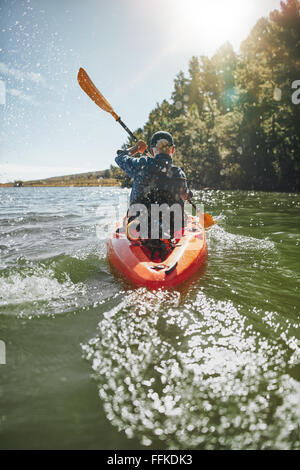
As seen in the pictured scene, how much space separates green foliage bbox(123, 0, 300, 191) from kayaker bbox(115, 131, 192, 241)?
1708cm

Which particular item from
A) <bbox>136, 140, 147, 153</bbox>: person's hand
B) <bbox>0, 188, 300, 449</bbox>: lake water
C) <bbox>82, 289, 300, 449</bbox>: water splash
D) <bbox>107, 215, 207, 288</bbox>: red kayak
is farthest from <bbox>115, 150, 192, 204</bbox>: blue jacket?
<bbox>82, 289, 300, 449</bbox>: water splash

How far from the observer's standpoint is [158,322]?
275 cm

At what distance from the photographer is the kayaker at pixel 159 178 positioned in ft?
14.0

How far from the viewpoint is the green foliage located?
2005 cm

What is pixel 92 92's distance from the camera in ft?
22.4

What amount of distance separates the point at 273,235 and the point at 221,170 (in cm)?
2263

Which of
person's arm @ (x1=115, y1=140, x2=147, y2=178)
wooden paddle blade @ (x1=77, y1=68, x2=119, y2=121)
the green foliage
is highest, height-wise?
the green foliage

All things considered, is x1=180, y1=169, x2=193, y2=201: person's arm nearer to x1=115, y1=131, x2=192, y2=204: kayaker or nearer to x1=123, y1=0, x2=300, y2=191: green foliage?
x1=115, y1=131, x2=192, y2=204: kayaker

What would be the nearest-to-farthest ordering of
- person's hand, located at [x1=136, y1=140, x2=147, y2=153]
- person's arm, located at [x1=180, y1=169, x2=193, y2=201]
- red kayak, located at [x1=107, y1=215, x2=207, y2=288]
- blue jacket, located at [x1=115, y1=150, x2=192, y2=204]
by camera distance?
1. red kayak, located at [x1=107, y1=215, x2=207, y2=288]
2. blue jacket, located at [x1=115, y1=150, x2=192, y2=204]
3. person's arm, located at [x1=180, y1=169, x2=193, y2=201]
4. person's hand, located at [x1=136, y1=140, x2=147, y2=153]

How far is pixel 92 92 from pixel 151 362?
22.3ft

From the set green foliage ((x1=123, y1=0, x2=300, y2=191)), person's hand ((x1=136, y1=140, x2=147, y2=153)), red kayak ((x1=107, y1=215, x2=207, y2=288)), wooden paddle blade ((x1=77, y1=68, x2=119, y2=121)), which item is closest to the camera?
red kayak ((x1=107, y1=215, x2=207, y2=288))

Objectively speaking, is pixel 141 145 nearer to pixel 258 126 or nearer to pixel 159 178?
pixel 159 178

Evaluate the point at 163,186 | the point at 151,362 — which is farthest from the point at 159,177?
the point at 151,362

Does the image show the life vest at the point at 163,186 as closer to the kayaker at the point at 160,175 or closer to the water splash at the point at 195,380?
the kayaker at the point at 160,175
